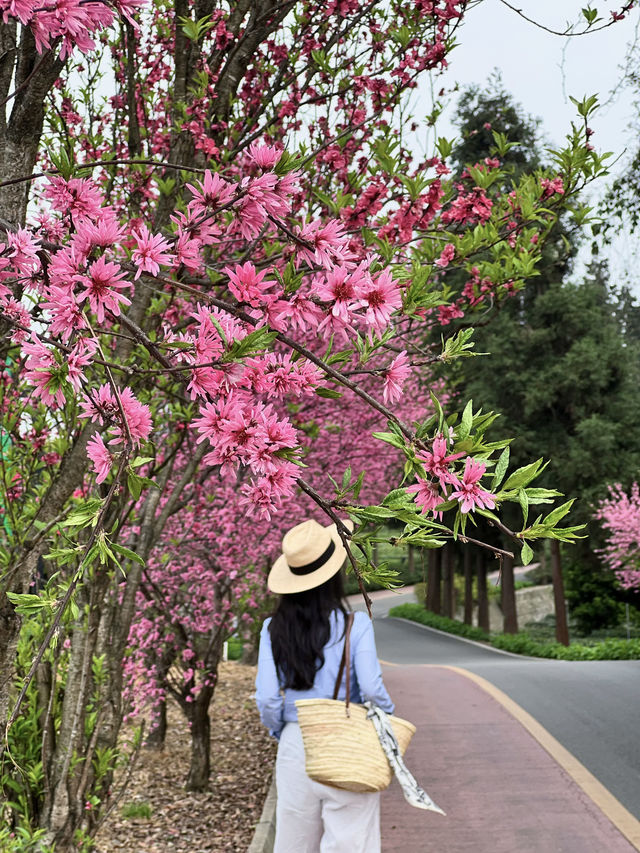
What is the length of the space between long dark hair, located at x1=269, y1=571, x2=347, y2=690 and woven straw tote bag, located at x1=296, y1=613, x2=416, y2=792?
0.31m

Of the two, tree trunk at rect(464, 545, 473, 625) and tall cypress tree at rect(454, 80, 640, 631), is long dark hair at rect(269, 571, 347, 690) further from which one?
tree trunk at rect(464, 545, 473, 625)

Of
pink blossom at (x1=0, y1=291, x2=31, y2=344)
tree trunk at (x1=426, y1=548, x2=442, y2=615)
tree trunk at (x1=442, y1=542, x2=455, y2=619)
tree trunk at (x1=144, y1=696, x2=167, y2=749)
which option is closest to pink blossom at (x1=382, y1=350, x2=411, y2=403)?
pink blossom at (x1=0, y1=291, x2=31, y2=344)

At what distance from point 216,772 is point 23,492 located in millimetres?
5998

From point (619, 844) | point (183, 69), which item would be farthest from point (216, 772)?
point (183, 69)

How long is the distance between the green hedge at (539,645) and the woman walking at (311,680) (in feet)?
53.3

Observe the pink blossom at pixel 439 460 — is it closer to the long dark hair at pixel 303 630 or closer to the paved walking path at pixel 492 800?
the long dark hair at pixel 303 630

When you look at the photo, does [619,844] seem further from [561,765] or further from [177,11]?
[177,11]

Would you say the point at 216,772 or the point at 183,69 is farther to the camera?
the point at 216,772

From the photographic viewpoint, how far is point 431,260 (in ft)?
12.7

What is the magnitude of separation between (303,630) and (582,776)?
4.43 meters

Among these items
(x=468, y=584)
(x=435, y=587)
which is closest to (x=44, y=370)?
(x=468, y=584)

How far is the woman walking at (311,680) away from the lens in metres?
3.81

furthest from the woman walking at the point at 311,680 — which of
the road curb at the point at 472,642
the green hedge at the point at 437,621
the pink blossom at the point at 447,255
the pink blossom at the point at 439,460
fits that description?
the green hedge at the point at 437,621

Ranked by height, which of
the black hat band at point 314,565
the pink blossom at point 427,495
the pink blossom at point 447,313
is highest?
the pink blossom at point 447,313
